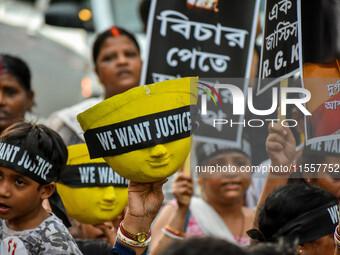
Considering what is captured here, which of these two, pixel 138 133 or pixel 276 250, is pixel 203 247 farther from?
pixel 138 133

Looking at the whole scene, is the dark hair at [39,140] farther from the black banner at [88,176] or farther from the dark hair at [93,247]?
the dark hair at [93,247]

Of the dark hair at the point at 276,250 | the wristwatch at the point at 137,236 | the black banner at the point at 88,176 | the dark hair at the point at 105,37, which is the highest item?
the dark hair at the point at 276,250

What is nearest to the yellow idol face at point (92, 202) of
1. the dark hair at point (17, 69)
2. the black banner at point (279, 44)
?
the black banner at point (279, 44)

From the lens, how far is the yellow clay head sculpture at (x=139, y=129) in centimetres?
268

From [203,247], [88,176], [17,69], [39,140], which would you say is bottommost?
[88,176]

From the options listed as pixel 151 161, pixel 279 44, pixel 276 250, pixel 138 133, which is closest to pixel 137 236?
pixel 151 161

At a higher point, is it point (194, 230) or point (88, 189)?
point (88, 189)

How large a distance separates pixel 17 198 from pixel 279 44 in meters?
1.39

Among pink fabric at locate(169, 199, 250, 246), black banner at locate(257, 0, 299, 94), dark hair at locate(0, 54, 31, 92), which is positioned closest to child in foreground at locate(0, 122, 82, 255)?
black banner at locate(257, 0, 299, 94)

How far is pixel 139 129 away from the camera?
267cm

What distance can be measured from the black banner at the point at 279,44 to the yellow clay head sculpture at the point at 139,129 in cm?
72

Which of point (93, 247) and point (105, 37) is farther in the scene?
point (105, 37)

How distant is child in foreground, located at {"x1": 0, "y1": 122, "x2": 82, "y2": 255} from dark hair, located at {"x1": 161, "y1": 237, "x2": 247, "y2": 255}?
1132 mm

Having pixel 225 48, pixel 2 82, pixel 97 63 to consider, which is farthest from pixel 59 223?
pixel 97 63
